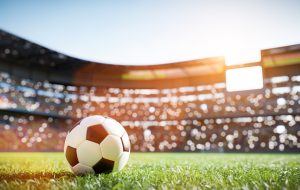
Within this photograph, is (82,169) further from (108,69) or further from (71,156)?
(108,69)

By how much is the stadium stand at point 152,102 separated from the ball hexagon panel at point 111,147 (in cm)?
2324

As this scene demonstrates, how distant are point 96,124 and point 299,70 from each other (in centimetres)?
2969

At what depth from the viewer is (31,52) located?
27.0 m

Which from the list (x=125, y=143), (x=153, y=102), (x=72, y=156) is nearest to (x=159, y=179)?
(x=125, y=143)

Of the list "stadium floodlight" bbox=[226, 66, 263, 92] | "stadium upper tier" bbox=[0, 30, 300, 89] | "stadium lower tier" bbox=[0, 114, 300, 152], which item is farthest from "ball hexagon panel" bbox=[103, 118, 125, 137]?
"stadium floodlight" bbox=[226, 66, 263, 92]

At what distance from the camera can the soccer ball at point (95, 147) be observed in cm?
368

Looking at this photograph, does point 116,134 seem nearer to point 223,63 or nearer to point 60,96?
point 223,63

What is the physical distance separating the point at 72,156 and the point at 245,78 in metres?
27.8

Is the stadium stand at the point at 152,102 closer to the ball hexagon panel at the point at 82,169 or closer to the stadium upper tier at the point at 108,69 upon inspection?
the stadium upper tier at the point at 108,69

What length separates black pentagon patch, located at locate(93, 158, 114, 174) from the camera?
12.1 ft

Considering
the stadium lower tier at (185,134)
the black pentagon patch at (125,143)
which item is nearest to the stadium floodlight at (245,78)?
the stadium lower tier at (185,134)

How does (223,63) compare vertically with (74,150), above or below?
above

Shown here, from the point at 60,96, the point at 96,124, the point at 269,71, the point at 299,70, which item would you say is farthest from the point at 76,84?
the point at 96,124

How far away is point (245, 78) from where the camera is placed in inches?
1162
